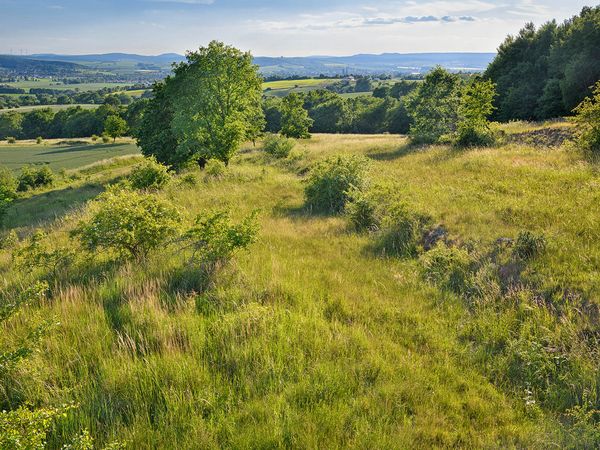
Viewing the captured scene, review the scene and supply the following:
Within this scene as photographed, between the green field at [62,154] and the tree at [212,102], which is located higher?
the tree at [212,102]

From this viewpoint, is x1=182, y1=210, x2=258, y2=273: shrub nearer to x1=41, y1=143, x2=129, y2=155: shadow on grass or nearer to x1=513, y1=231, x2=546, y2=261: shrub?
x1=513, y1=231, x2=546, y2=261: shrub

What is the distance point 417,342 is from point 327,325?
1300 mm

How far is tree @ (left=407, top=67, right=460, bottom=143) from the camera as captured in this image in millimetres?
25359

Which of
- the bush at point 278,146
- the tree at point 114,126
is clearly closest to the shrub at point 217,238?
the bush at point 278,146

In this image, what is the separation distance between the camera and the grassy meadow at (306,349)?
3664mm

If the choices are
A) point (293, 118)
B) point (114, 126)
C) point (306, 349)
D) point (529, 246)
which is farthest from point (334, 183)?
point (114, 126)

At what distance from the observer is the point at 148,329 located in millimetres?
5062

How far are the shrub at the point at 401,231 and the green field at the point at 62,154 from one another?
52.9 meters

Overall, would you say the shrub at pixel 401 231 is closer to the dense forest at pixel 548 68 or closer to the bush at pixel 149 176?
the bush at pixel 149 176

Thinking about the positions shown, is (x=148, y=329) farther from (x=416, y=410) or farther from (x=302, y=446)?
(x=416, y=410)

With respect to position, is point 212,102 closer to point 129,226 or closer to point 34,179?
point 129,226

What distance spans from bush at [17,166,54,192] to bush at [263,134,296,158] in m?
27.7

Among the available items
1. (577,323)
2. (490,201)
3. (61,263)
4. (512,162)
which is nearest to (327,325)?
(577,323)

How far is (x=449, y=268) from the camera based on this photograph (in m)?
7.29
